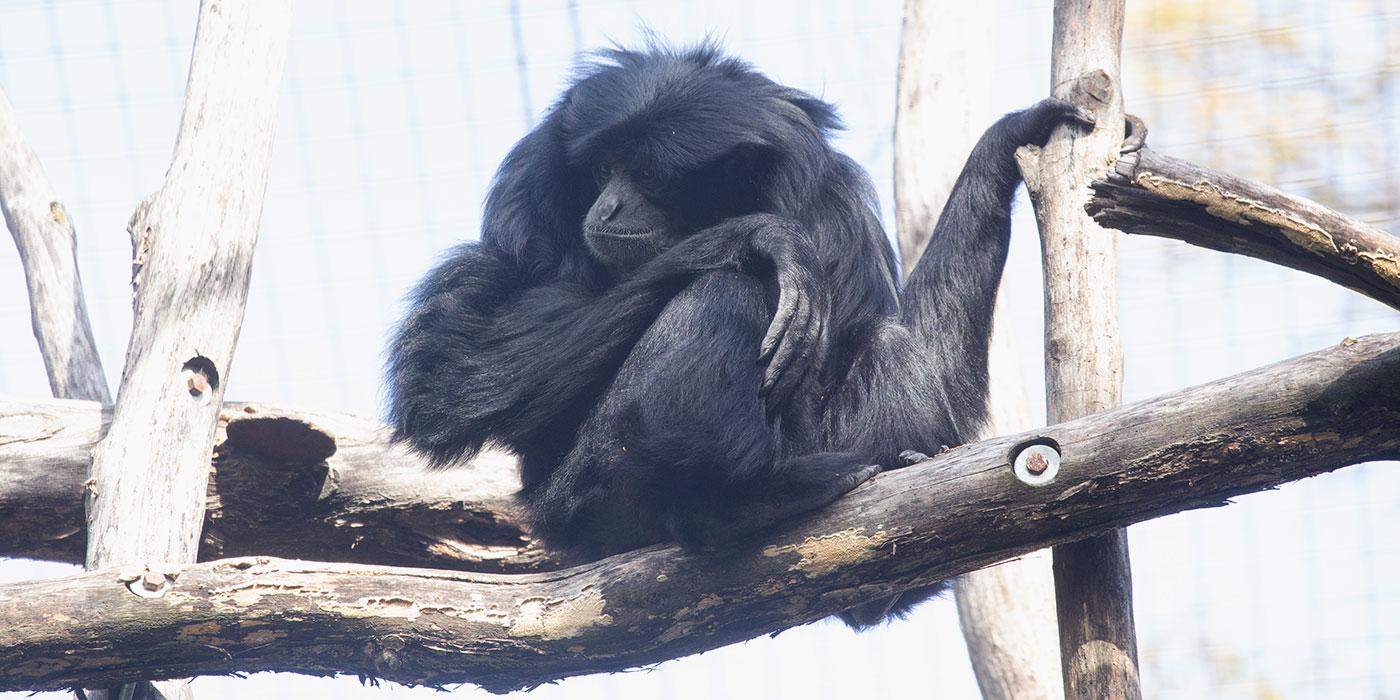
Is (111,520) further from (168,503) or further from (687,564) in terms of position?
(687,564)

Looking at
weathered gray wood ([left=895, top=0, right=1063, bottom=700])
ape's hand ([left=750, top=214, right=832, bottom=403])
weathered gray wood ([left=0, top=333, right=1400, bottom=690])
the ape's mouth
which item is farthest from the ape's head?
weathered gray wood ([left=895, top=0, right=1063, bottom=700])

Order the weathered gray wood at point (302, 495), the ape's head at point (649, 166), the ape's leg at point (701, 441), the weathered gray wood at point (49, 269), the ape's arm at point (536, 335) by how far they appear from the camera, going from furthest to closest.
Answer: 1. the weathered gray wood at point (49, 269)
2. the weathered gray wood at point (302, 495)
3. the ape's head at point (649, 166)
4. the ape's arm at point (536, 335)
5. the ape's leg at point (701, 441)

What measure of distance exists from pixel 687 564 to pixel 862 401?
0.94 meters

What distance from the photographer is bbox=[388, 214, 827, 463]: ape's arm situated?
12.8 feet

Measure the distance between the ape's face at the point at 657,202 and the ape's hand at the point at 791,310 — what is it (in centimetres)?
49

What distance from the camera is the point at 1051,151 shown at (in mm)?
4008

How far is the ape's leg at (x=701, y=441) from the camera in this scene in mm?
3422

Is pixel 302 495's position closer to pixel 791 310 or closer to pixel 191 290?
pixel 191 290

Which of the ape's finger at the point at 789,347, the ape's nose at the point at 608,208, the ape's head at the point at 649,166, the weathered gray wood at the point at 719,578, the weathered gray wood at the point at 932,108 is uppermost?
the weathered gray wood at the point at 932,108

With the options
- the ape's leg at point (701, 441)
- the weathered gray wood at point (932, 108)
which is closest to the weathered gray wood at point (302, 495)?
the ape's leg at point (701, 441)

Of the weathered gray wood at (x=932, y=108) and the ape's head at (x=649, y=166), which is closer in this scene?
the ape's head at (x=649, y=166)

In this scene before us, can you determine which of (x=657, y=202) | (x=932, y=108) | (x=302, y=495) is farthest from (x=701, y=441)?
(x=932, y=108)

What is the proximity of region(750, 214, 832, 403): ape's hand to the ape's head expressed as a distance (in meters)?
0.47

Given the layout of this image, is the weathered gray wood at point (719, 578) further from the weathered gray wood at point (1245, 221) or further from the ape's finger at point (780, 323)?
the ape's finger at point (780, 323)
